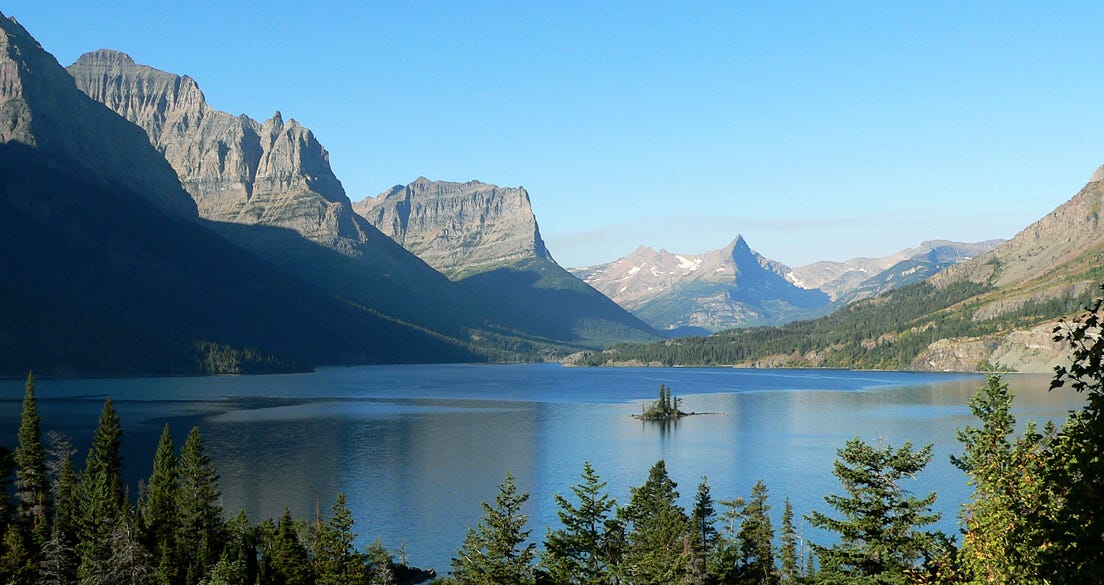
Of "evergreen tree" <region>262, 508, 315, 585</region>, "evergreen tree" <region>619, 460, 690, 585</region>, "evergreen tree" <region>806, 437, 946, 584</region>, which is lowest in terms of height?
"evergreen tree" <region>262, 508, 315, 585</region>

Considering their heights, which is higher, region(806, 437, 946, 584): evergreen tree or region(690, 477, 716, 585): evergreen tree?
region(806, 437, 946, 584): evergreen tree

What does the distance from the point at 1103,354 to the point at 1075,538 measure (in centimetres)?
355

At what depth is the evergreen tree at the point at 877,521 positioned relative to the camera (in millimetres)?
36125

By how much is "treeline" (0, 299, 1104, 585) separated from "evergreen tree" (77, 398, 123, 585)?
0.57 ft

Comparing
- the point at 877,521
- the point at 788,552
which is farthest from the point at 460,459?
the point at 877,521

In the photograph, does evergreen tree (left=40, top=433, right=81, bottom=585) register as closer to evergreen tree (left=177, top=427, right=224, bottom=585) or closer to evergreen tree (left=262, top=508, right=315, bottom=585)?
evergreen tree (left=177, top=427, right=224, bottom=585)

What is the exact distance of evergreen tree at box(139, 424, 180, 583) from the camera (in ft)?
232

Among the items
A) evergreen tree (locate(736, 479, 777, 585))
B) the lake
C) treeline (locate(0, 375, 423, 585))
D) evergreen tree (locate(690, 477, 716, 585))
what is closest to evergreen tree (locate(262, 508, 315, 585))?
treeline (locate(0, 375, 423, 585))

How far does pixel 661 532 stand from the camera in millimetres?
61375

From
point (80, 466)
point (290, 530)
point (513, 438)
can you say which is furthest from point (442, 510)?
point (513, 438)

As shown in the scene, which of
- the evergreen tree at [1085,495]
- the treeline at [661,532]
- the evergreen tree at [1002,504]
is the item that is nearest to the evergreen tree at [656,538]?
the treeline at [661,532]

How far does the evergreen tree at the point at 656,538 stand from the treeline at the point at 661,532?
20 centimetres

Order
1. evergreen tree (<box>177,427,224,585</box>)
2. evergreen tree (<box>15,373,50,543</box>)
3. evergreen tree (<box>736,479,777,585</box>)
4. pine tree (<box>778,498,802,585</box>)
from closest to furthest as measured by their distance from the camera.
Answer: evergreen tree (<box>736,479,777,585</box>) < evergreen tree (<box>177,427,224,585</box>) < pine tree (<box>778,498,802,585</box>) < evergreen tree (<box>15,373,50,543</box>)

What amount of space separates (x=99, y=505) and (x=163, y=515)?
5519 mm
